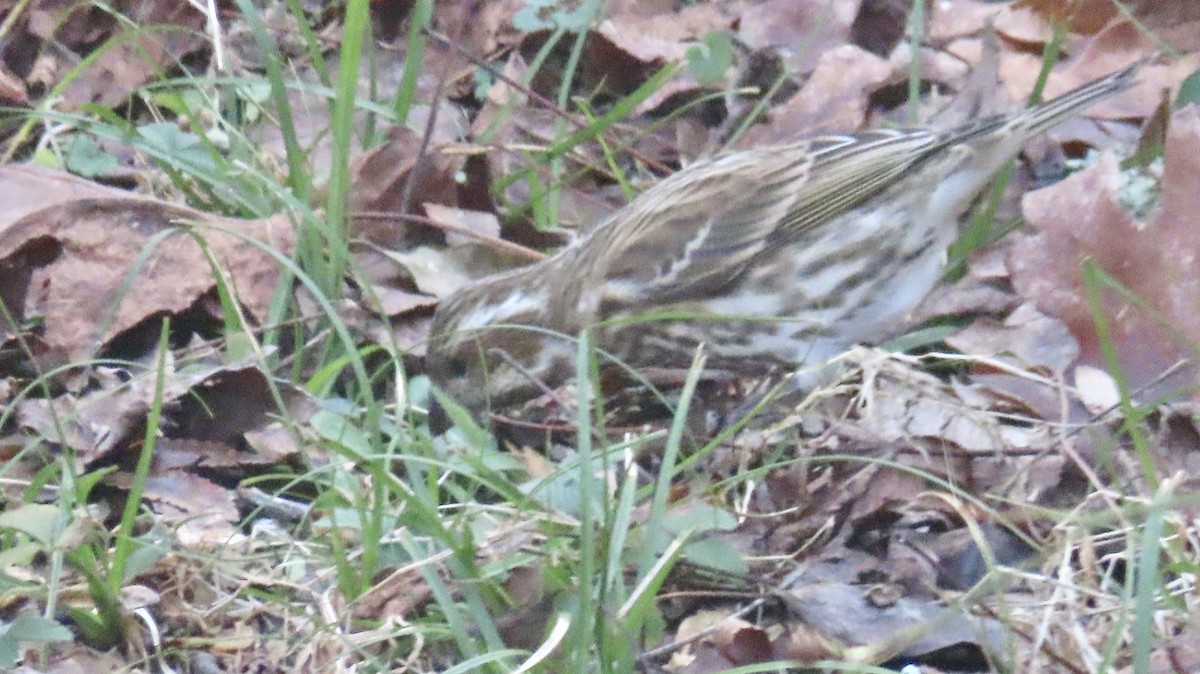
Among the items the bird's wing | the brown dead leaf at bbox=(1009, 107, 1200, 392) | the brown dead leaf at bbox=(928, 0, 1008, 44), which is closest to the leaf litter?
the brown dead leaf at bbox=(1009, 107, 1200, 392)

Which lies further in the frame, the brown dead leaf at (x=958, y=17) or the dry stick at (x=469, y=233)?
the brown dead leaf at (x=958, y=17)

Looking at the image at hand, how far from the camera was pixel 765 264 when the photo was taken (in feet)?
13.2

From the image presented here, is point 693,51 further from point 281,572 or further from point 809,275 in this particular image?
point 281,572

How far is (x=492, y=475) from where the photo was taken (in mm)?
2850

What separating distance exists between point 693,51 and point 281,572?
2273 millimetres

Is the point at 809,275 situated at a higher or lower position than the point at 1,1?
lower

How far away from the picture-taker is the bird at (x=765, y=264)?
3.87 metres

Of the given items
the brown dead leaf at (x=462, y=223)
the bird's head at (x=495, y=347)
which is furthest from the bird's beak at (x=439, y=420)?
the brown dead leaf at (x=462, y=223)

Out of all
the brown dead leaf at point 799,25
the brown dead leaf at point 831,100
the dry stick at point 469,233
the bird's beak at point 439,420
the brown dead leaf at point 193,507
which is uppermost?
the brown dead leaf at point 799,25

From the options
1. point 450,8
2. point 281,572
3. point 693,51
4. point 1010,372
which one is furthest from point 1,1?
point 1010,372

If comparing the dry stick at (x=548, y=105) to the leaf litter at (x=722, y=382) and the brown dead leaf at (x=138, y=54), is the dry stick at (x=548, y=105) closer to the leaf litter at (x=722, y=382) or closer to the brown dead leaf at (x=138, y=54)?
the leaf litter at (x=722, y=382)

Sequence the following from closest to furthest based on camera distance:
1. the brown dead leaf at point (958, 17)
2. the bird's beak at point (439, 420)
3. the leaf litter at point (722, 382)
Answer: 1. the leaf litter at point (722, 382)
2. the bird's beak at point (439, 420)
3. the brown dead leaf at point (958, 17)

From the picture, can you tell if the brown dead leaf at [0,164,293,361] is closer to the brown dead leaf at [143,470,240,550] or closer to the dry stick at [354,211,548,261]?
the dry stick at [354,211,548,261]

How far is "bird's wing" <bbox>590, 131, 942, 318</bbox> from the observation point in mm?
3990
